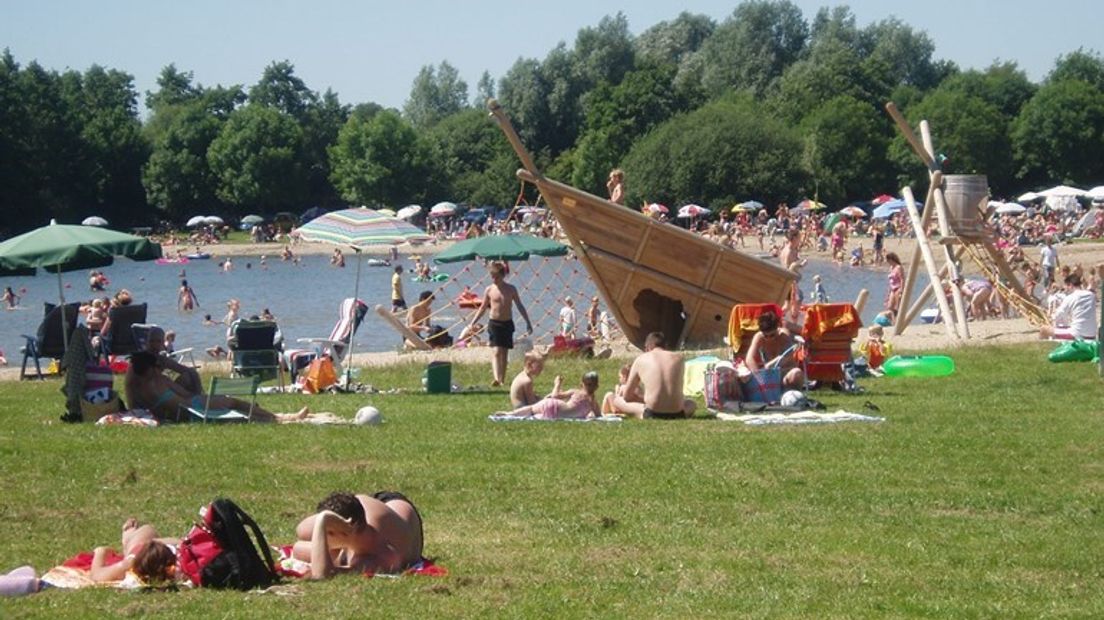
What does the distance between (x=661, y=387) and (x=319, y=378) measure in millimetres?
5386

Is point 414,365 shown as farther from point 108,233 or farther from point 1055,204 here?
point 1055,204

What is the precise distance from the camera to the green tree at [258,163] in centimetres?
10081

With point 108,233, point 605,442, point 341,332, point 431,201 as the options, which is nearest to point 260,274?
point 431,201

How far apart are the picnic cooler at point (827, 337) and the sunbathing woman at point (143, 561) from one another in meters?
9.77

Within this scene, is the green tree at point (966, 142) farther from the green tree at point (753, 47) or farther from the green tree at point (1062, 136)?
the green tree at point (753, 47)

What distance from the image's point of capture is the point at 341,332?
72.0 ft

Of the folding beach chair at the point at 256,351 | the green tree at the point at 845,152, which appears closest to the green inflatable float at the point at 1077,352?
the folding beach chair at the point at 256,351

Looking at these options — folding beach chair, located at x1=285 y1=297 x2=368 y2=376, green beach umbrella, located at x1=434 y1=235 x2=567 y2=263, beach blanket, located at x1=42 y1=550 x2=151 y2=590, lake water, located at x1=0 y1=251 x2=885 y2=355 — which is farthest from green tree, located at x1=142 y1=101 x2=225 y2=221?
beach blanket, located at x1=42 y1=550 x2=151 y2=590

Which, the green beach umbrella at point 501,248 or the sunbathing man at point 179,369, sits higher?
the green beach umbrella at point 501,248

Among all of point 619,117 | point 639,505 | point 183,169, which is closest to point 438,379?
point 639,505

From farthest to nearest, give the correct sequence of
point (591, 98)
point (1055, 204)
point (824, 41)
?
point (824, 41) → point (591, 98) → point (1055, 204)

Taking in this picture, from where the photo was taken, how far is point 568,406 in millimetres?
14633

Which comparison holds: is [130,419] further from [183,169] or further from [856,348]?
[183,169]

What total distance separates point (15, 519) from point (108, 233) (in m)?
7.57
